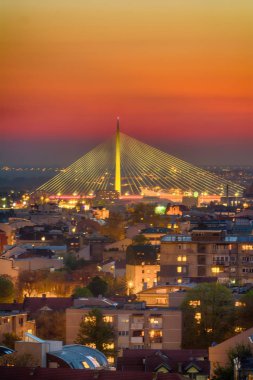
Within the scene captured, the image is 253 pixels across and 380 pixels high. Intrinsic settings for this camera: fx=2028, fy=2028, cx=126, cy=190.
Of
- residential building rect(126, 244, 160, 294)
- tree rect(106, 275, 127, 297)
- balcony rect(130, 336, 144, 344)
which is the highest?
residential building rect(126, 244, 160, 294)

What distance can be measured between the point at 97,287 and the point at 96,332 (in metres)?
6.55

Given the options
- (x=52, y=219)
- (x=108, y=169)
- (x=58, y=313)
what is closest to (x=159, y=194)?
(x=108, y=169)

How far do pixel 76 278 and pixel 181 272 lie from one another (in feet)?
5.87

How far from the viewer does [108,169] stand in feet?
284

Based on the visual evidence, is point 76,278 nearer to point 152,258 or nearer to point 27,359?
point 152,258

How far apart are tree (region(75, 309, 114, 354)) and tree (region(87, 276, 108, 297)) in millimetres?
5398

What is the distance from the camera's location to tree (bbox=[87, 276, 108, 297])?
28.0 metres

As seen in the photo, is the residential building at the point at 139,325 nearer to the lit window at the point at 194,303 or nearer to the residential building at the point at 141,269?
the lit window at the point at 194,303

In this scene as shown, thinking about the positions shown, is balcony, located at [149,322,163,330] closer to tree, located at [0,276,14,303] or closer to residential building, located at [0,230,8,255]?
tree, located at [0,276,14,303]

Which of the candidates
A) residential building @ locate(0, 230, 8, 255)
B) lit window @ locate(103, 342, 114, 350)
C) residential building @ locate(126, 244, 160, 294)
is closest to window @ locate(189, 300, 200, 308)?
lit window @ locate(103, 342, 114, 350)

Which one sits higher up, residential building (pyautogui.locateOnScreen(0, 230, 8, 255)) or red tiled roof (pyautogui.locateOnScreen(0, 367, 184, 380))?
residential building (pyautogui.locateOnScreen(0, 230, 8, 255))

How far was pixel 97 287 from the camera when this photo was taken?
28.3m

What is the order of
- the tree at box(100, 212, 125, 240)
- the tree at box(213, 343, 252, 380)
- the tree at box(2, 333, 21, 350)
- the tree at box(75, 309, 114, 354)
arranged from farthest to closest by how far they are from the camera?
the tree at box(100, 212, 125, 240), the tree at box(75, 309, 114, 354), the tree at box(2, 333, 21, 350), the tree at box(213, 343, 252, 380)

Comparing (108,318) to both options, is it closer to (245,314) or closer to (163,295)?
(245,314)
